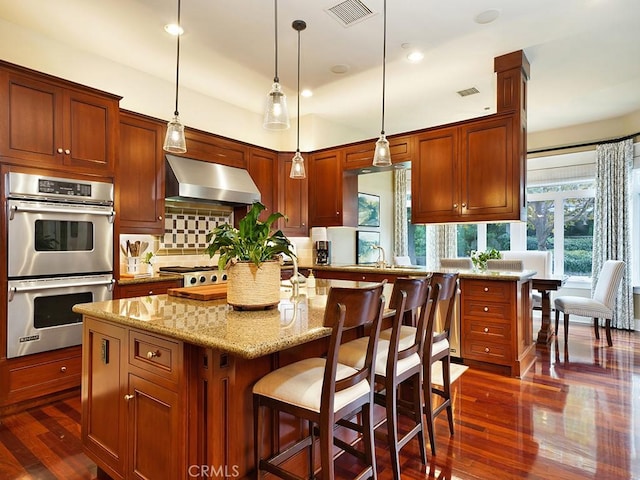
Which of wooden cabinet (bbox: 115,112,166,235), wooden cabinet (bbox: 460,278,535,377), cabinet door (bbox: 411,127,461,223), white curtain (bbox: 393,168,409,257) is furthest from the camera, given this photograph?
white curtain (bbox: 393,168,409,257)

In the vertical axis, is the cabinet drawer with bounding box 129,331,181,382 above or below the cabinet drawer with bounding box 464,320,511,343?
above

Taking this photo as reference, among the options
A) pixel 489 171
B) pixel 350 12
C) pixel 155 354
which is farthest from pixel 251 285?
pixel 489 171

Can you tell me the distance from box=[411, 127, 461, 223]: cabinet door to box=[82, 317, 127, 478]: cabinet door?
3636 millimetres

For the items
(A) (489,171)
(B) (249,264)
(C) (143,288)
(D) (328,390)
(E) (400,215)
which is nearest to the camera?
(D) (328,390)

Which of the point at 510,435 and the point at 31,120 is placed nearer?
the point at 510,435

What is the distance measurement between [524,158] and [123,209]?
414 centimetres

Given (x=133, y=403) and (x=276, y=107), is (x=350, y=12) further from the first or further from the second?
(x=133, y=403)

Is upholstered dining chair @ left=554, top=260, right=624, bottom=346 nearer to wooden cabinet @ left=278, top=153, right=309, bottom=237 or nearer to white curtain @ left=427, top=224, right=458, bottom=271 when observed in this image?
white curtain @ left=427, top=224, right=458, bottom=271

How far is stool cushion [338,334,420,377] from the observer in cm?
191

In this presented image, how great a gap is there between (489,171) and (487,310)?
1.51 metres

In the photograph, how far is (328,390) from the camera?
140 centimetres

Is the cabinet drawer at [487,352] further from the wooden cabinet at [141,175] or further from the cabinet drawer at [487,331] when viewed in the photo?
the wooden cabinet at [141,175]

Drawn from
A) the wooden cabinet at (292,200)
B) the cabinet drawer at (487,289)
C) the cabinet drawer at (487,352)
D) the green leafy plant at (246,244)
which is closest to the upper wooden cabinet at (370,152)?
the wooden cabinet at (292,200)

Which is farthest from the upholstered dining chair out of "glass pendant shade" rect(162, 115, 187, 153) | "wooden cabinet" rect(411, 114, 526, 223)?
"glass pendant shade" rect(162, 115, 187, 153)
